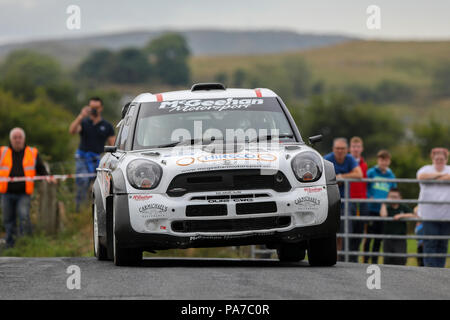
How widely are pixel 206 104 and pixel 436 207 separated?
523cm

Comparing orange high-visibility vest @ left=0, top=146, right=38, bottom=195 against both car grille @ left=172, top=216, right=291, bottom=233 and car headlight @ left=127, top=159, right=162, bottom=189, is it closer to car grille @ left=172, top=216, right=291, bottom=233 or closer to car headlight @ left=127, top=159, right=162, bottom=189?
car headlight @ left=127, top=159, right=162, bottom=189

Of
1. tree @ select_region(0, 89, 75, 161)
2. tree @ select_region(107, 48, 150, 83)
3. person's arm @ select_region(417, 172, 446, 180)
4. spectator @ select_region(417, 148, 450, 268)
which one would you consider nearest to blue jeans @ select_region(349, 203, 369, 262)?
spectator @ select_region(417, 148, 450, 268)

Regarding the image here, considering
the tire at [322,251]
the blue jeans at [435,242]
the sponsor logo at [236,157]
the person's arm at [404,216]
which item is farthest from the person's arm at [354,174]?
the sponsor logo at [236,157]

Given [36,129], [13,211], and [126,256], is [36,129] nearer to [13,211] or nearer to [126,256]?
[13,211]

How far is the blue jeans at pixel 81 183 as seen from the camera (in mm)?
17016

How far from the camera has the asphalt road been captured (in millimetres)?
7039

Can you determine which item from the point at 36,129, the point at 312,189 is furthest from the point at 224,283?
the point at 36,129

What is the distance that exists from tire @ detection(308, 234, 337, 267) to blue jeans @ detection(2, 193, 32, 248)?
25.1ft

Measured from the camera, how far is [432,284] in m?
8.00

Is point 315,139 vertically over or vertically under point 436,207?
over

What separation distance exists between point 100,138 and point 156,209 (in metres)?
8.11

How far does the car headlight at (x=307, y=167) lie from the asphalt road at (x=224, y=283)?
2.90ft

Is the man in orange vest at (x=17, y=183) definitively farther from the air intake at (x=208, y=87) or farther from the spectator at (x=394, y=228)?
the spectator at (x=394, y=228)

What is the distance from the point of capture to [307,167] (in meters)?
9.17
